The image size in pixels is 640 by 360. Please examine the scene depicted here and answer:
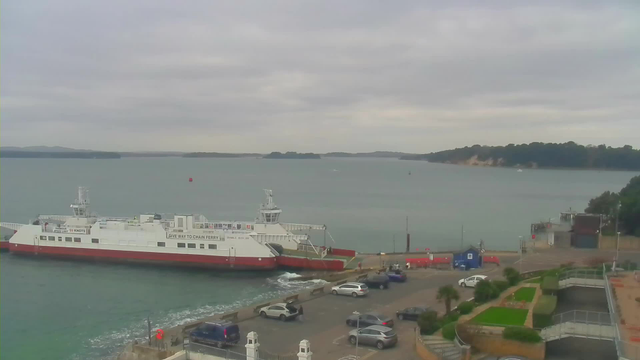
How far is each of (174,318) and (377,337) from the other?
14.9m

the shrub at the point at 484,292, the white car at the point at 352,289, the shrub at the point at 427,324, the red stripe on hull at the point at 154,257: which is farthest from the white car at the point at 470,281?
the red stripe on hull at the point at 154,257

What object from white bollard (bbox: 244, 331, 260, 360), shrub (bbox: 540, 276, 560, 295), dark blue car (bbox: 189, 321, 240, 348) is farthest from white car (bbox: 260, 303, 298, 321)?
shrub (bbox: 540, 276, 560, 295)

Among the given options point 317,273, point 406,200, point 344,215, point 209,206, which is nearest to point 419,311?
point 317,273

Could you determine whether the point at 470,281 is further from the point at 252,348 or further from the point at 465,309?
the point at 252,348

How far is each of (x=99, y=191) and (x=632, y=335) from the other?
123 m

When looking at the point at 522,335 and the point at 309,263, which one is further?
the point at 309,263

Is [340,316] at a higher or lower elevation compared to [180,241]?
lower

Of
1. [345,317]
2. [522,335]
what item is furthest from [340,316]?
[522,335]

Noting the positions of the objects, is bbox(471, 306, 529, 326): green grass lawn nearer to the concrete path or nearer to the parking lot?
the concrete path

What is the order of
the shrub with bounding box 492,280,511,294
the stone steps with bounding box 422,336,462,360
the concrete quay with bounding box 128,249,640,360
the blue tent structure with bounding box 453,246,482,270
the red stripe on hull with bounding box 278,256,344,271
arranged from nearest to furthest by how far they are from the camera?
the stone steps with bounding box 422,336,462,360 < the concrete quay with bounding box 128,249,640,360 < the shrub with bounding box 492,280,511,294 < the blue tent structure with bounding box 453,246,482,270 < the red stripe on hull with bounding box 278,256,344,271

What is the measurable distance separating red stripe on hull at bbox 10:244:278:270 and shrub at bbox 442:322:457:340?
22.7m

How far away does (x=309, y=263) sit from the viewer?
1551 inches

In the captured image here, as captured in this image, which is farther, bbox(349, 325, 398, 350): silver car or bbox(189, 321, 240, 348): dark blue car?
bbox(189, 321, 240, 348): dark blue car

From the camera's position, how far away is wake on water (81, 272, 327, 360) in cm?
2422
